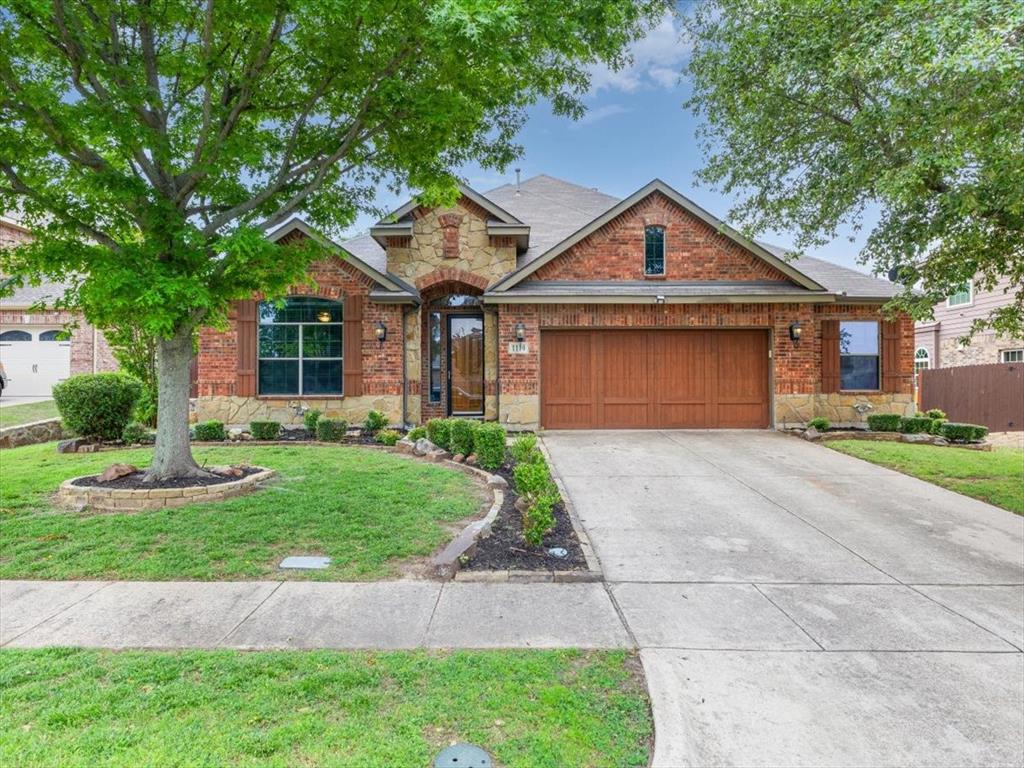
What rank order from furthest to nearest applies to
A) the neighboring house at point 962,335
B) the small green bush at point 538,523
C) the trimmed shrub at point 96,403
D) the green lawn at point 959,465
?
the neighboring house at point 962,335 → the trimmed shrub at point 96,403 → the green lawn at point 959,465 → the small green bush at point 538,523

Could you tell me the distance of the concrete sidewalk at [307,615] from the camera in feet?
10.8

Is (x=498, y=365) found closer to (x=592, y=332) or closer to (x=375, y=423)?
(x=592, y=332)

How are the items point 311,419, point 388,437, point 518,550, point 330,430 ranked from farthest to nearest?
point 311,419
point 330,430
point 388,437
point 518,550

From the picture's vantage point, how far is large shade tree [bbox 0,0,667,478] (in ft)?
18.0

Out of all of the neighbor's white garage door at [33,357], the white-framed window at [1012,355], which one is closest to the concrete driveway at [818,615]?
the white-framed window at [1012,355]

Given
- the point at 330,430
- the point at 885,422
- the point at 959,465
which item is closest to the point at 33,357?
the point at 330,430

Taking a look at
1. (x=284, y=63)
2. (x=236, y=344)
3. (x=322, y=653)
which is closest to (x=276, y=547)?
(x=322, y=653)

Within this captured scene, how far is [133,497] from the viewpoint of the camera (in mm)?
6078

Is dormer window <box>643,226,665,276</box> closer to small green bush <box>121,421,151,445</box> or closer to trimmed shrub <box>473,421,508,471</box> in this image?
trimmed shrub <box>473,421,508,471</box>

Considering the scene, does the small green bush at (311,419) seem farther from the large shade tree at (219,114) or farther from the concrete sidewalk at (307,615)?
the concrete sidewalk at (307,615)

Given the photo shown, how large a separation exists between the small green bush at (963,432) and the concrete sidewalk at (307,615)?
11.1 metres

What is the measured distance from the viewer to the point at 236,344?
1154 centimetres

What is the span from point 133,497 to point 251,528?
6.18ft

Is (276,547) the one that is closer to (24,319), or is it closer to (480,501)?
(480,501)
